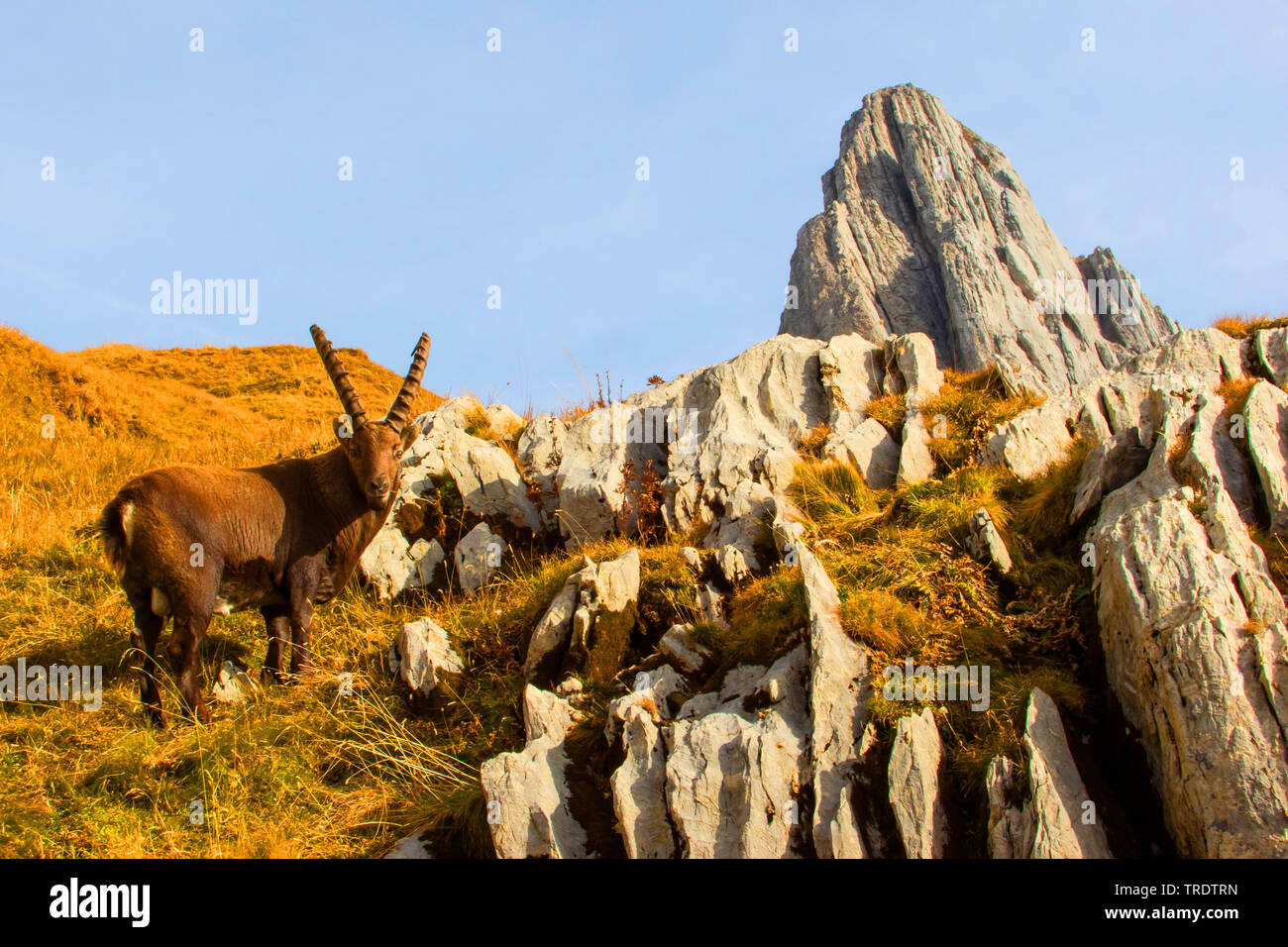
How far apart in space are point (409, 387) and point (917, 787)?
7566 mm

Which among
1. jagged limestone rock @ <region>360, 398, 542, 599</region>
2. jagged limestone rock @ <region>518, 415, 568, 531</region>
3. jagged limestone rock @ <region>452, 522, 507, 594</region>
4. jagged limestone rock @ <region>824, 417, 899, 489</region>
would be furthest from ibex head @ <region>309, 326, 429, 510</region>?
jagged limestone rock @ <region>824, 417, 899, 489</region>

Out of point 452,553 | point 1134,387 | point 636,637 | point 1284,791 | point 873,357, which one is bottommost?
point 1284,791

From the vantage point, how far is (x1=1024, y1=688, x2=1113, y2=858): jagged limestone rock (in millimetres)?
5633

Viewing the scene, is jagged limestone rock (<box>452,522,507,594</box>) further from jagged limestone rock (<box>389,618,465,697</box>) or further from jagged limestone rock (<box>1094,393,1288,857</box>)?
jagged limestone rock (<box>1094,393,1288,857</box>)

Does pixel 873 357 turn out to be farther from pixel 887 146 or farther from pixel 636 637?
pixel 887 146

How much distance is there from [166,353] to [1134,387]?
27.6 m

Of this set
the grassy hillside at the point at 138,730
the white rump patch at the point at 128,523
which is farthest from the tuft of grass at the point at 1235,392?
the white rump patch at the point at 128,523

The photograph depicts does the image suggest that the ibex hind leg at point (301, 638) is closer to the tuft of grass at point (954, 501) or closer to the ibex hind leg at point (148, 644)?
the ibex hind leg at point (148, 644)

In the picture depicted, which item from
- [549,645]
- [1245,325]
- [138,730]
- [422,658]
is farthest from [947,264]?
[138,730]

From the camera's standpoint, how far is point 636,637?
361 inches

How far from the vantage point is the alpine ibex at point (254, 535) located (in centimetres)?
870

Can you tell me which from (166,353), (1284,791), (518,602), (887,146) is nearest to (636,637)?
(518,602)

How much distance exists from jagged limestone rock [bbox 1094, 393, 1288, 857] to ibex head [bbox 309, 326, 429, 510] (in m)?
7.55

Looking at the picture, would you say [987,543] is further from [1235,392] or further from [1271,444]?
[1235,392]
